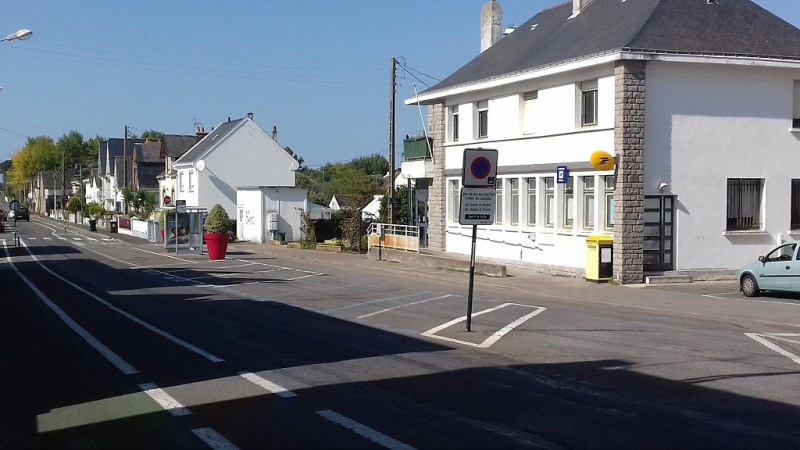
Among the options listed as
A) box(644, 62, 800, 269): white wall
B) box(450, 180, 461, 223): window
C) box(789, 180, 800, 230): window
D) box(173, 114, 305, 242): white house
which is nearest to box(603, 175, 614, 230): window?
box(644, 62, 800, 269): white wall

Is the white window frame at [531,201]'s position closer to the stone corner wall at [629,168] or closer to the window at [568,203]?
the window at [568,203]

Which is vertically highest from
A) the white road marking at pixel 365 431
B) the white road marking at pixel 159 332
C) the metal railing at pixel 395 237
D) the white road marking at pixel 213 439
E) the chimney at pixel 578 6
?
the chimney at pixel 578 6

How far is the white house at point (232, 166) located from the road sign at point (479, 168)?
4726 centimetres

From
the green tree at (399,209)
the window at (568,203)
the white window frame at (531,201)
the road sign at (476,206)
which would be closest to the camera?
the road sign at (476,206)

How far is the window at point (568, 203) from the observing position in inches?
1053

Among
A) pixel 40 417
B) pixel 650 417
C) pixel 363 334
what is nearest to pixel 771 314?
pixel 363 334

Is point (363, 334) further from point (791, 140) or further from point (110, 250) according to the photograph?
point (110, 250)

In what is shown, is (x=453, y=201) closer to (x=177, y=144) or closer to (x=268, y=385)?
(x=268, y=385)

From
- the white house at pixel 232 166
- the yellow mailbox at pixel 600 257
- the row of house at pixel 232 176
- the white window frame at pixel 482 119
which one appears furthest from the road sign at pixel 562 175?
the white house at pixel 232 166

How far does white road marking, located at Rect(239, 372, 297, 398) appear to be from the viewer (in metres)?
9.47

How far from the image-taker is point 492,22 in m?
36.2

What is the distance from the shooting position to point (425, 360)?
38.5 feet

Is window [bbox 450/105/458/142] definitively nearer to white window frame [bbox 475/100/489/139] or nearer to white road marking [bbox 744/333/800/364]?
white window frame [bbox 475/100/489/139]

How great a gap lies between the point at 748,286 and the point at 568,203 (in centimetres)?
706
